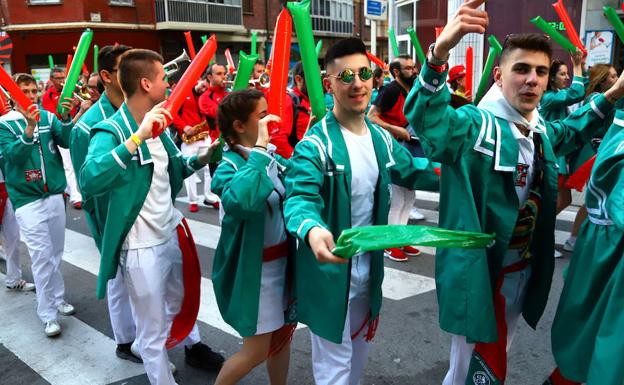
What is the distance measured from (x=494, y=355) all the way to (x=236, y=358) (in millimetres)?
1271

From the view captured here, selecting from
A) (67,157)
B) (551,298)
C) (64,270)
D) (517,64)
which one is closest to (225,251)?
(517,64)

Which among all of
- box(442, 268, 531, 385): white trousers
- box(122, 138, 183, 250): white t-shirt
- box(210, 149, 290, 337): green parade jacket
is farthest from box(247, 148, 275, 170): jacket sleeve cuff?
box(442, 268, 531, 385): white trousers

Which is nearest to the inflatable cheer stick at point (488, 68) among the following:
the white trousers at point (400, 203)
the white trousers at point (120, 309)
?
the white trousers at point (400, 203)

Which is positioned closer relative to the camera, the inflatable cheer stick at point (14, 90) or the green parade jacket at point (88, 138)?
the green parade jacket at point (88, 138)

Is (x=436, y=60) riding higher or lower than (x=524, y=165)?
higher

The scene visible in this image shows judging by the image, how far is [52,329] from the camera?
4215 mm

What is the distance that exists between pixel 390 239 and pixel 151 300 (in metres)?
1.73

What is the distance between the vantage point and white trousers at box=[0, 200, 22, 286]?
5.23m

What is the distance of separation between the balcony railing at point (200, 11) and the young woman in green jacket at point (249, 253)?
25.2 m

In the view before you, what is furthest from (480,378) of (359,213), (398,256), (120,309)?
(398,256)

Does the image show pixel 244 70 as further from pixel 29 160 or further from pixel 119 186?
pixel 29 160

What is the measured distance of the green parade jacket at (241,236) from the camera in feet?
8.05

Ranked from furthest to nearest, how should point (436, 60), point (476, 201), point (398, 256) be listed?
point (398, 256) → point (476, 201) → point (436, 60)

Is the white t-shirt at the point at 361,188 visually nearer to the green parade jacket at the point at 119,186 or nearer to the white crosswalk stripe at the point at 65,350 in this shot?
the green parade jacket at the point at 119,186
